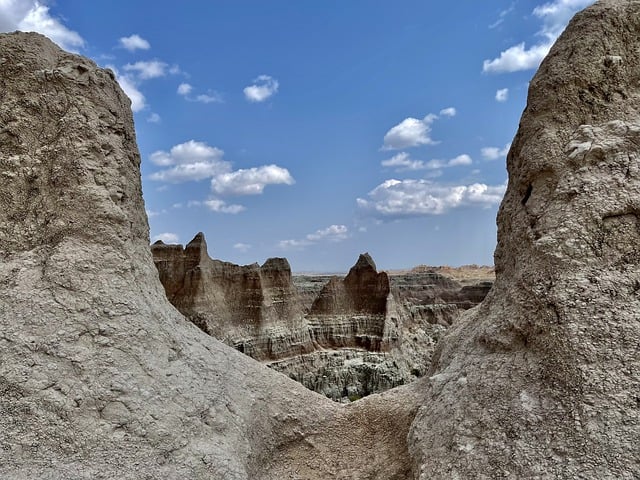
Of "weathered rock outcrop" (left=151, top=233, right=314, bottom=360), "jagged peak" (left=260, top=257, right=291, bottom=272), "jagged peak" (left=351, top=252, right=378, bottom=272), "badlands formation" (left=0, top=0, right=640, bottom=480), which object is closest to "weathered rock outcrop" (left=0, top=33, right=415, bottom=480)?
"badlands formation" (left=0, top=0, right=640, bottom=480)

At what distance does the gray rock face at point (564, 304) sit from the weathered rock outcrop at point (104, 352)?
117 centimetres

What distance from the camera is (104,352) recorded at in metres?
4.64

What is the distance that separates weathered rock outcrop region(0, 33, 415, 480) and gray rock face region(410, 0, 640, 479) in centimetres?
117

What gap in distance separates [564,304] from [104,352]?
392 centimetres

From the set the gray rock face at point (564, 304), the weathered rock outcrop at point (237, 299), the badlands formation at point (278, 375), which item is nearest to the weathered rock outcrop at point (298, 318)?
the weathered rock outcrop at point (237, 299)

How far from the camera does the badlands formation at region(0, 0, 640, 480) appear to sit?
12.7 ft

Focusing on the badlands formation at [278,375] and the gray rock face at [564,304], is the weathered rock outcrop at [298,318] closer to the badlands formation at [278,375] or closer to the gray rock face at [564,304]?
the badlands formation at [278,375]

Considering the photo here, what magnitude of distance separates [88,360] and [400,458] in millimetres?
3121

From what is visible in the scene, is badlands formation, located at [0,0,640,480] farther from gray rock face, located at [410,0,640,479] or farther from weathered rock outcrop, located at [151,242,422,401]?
weathered rock outcrop, located at [151,242,422,401]

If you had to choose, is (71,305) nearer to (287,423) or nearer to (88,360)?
(88,360)

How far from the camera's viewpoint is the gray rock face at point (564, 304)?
362 cm

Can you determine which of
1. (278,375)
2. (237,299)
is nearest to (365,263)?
(237,299)

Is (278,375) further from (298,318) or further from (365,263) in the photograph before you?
(365,263)

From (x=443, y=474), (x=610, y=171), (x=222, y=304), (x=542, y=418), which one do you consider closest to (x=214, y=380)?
(x=443, y=474)
